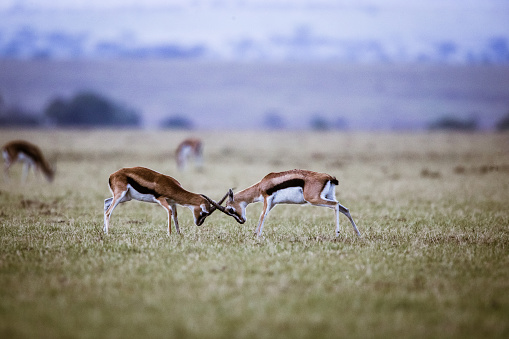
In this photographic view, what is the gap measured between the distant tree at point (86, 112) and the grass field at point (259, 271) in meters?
72.6

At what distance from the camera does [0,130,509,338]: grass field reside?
6.10m

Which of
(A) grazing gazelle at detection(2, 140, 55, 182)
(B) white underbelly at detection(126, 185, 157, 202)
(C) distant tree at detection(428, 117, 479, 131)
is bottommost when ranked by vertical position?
(B) white underbelly at detection(126, 185, 157, 202)

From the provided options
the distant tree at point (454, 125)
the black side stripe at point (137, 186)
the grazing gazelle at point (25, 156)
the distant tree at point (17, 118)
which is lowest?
the black side stripe at point (137, 186)

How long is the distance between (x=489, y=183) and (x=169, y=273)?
16.0 metres

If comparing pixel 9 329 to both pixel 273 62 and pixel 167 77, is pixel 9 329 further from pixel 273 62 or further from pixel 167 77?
pixel 273 62

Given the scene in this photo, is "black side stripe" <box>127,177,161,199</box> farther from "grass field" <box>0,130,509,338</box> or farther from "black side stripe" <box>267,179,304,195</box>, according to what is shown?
"black side stripe" <box>267,179,304,195</box>

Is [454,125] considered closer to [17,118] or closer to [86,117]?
[86,117]

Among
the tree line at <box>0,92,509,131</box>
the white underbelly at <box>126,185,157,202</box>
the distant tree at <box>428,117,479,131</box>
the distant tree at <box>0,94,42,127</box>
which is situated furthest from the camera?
the tree line at <box>0,92,509,131</box>

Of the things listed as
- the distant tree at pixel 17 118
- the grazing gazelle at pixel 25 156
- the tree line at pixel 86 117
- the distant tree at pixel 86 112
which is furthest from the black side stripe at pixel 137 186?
the distant tree at pixel 86 112

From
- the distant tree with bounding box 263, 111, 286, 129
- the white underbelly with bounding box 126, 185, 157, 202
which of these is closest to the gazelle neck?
the white underbelly with bounding box 126, 185, 157, 202

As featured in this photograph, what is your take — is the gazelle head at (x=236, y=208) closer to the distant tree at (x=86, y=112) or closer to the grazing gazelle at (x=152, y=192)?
the grazing gazelle at (x=152, y=192)

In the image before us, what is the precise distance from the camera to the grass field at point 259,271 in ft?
20.0

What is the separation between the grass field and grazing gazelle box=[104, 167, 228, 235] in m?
0.52

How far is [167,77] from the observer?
14900 centimetres
